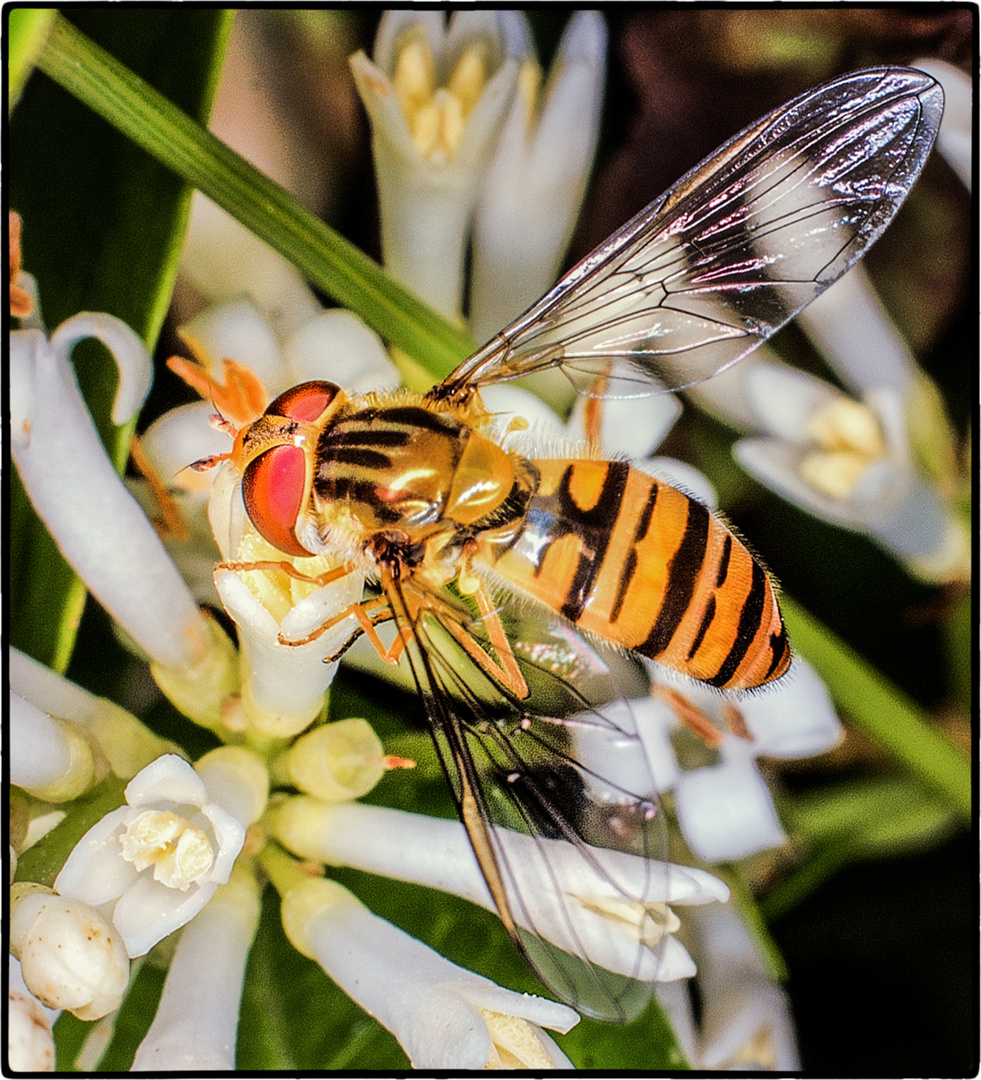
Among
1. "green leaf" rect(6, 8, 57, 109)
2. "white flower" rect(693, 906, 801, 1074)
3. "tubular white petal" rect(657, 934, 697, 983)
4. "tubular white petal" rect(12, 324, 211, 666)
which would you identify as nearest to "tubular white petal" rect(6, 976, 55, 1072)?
"tubular white petal" rect(12, 324, 211, 666)

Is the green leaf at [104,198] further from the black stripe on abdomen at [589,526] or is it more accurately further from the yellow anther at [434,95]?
the black stripe on abdomen at [589,526]

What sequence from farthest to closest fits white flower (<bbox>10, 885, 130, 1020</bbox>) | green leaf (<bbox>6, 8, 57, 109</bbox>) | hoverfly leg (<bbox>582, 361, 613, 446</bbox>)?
1. hoverfly leg (<bbox>582, 361, 613, 446</bbox>)
2. green leaf (<bbox>6, 8, 57, 109</bbox>)
3. white flower (<bbox>10, 885, 130, 1020</bbox>)

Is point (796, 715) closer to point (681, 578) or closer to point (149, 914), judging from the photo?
point (681, 578)

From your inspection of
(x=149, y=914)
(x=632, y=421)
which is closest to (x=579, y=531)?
(x=632, y=421)

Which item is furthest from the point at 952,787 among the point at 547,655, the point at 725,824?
the point at 547,655

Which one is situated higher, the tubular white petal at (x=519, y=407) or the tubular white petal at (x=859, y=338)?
the tubular white petal at (x=859, y=338)

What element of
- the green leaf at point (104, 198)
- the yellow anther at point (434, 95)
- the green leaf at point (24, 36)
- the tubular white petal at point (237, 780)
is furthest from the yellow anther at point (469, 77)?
the tubular white petal at point (237, 780)

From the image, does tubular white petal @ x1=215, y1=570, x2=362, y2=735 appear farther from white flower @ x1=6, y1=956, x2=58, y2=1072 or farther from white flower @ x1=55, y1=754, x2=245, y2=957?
white flower @ x1=6, y1=956, x2=58, y2=1072
